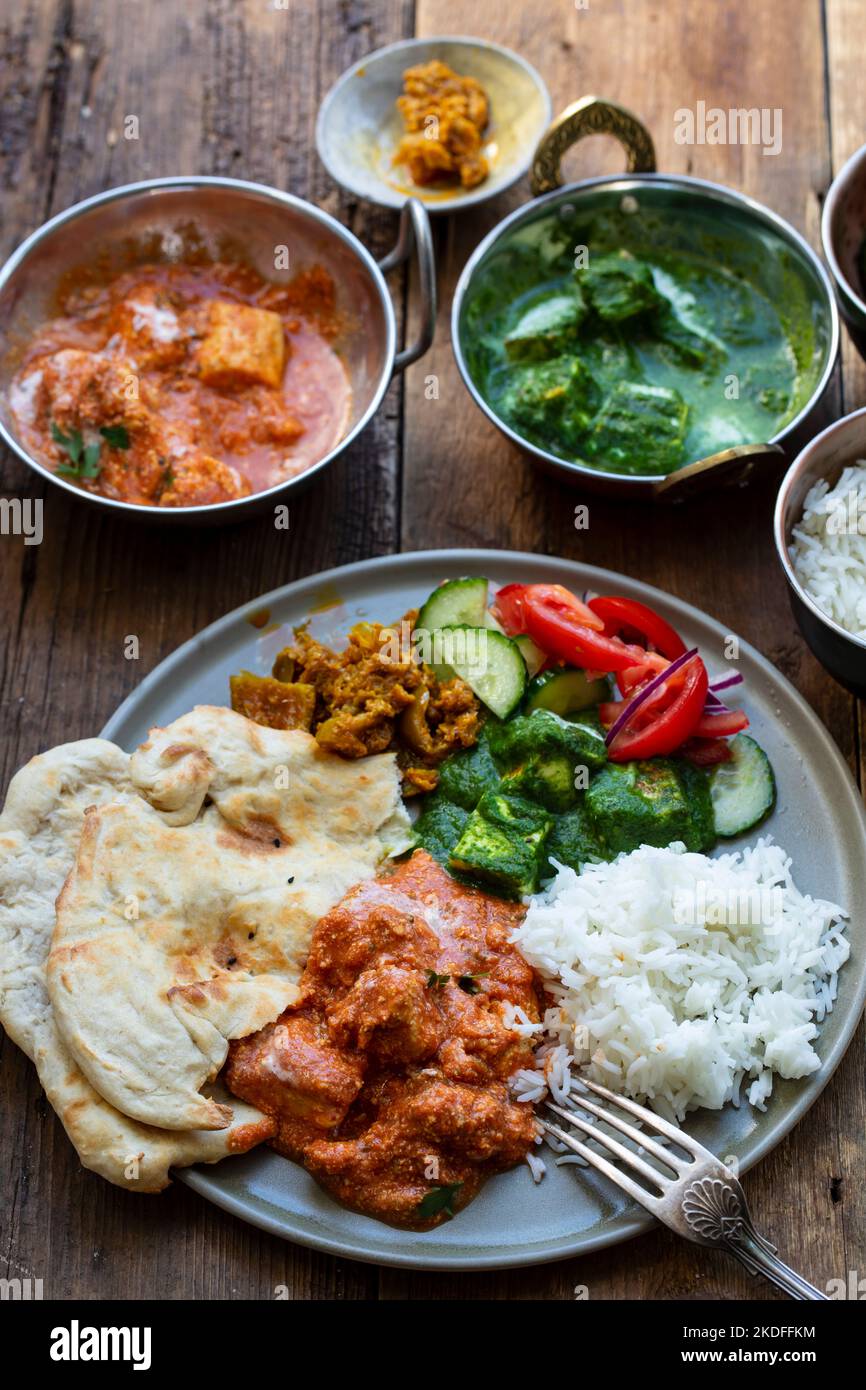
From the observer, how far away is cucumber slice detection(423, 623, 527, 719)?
4363mm

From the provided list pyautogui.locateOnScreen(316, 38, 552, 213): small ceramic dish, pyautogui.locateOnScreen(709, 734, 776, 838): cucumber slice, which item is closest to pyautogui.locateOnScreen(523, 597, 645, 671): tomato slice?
pyautogui.locateOnScreen(709, 734, 776, 838): cucumber slice

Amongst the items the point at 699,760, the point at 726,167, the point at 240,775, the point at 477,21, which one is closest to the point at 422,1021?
the point at 240,775

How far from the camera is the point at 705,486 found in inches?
181

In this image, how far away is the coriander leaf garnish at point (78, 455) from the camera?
4.68 metres

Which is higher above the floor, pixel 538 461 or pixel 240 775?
pixel 538 461

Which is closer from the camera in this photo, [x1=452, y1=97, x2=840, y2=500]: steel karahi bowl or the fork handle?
the fork handle

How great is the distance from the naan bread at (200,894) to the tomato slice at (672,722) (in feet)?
2.47

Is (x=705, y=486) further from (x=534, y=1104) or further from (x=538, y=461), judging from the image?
(x=534, y=1104)

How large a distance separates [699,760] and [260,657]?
4.85 ft

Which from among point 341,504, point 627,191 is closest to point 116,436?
point 341,504

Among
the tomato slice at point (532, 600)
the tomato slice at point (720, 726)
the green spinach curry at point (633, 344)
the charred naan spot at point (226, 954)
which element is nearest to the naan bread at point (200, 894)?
the charred naan spot at point (226, 954)

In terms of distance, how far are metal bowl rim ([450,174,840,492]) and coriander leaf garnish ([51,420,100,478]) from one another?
131 centimetres

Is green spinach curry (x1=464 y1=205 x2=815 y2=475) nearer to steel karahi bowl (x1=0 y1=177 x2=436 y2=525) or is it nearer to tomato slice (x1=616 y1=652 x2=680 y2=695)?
steel karahi bowl (x1=0 y1=177 x2=436 y2=525)

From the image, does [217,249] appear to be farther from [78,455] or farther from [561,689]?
[561,689]
